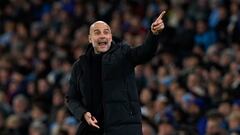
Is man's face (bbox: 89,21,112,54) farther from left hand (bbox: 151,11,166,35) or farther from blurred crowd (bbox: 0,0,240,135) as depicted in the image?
blurred crowd (bbox: 0,0,240,135)

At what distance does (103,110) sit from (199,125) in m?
4.12

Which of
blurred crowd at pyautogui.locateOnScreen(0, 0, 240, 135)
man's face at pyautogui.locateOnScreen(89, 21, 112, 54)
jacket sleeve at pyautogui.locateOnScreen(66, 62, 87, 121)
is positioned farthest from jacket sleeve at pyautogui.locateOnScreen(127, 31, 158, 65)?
blurred crowd at pyautogui.locateOnScreen(0, 0, 240, 135)

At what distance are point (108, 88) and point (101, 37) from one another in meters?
0.46

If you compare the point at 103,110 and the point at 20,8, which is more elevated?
the point at 20,8

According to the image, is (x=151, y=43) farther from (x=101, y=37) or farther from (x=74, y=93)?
(x=74, y=93)

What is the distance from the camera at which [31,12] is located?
62.0 ft

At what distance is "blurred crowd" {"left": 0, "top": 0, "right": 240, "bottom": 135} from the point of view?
38.8ft

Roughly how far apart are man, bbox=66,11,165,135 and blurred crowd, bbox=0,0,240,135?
3.16 meters

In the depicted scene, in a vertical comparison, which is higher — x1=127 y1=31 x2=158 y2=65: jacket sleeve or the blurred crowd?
the blurred crowd

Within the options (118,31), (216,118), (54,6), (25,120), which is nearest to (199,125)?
(216,118)

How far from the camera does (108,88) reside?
7508mm

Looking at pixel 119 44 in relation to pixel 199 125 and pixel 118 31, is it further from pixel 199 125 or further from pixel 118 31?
pixel 118 31

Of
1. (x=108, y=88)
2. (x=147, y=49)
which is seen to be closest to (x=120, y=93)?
(x=108, y=88)

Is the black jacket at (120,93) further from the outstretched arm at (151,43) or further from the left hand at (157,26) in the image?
the left hand at (157,26)
